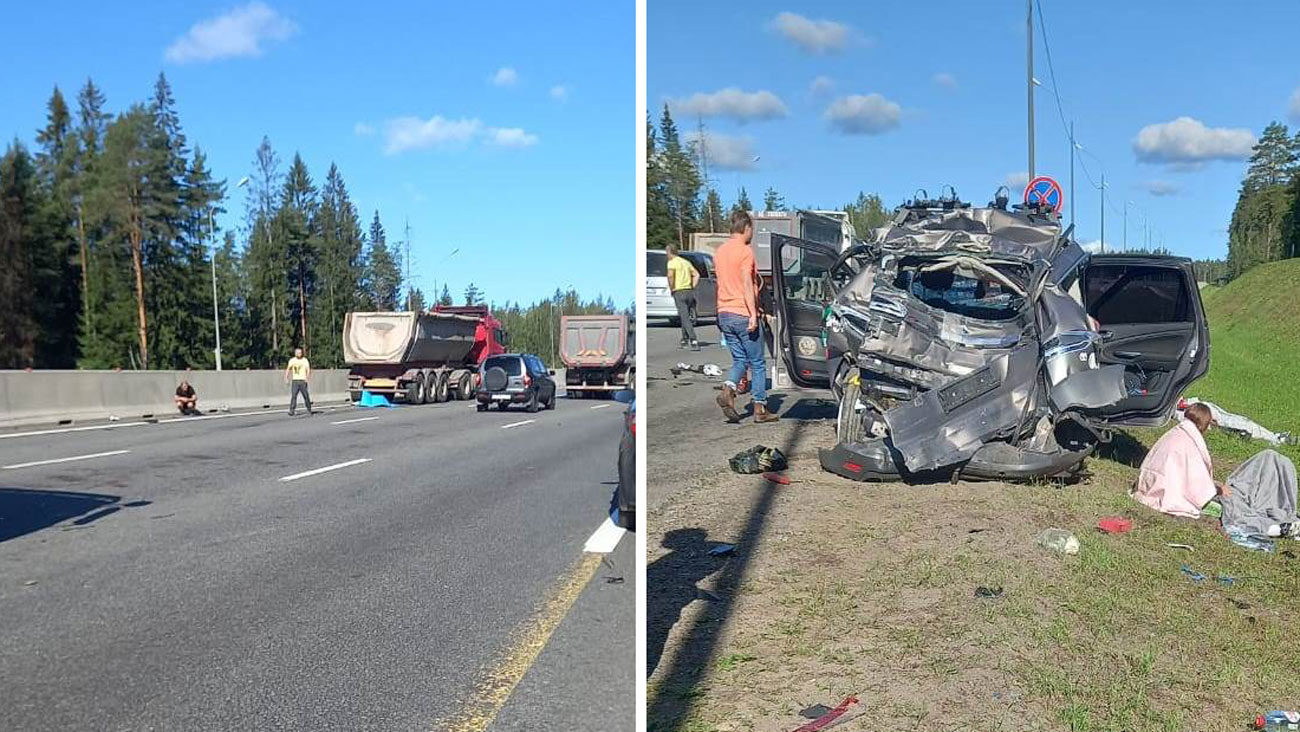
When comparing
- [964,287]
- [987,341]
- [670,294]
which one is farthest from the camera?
[964,287]

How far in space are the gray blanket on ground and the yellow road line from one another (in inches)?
97.6

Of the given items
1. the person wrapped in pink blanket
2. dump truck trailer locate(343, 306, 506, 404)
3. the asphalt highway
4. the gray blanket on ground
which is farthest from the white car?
dump truck trailer locate(343, 306, 506, 404)

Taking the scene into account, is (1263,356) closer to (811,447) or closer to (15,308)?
(811,447)

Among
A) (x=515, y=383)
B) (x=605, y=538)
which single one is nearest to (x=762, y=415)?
(x=605, y=538)

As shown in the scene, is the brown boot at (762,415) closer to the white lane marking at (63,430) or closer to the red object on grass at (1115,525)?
the red object on grass at (1115,525)

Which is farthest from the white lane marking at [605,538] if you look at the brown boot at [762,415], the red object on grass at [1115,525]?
the red object on grass at [1115,525]

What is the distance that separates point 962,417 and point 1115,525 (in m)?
0.59

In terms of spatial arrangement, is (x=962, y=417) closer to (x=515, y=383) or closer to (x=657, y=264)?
(x=657, y=264)

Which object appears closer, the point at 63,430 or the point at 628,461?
the point at 628,461

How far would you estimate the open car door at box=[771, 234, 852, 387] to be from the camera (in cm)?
365

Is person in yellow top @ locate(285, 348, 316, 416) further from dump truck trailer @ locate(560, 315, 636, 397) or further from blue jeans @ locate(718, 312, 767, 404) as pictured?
blue jeans @ locate(718, 312, 767, 404)

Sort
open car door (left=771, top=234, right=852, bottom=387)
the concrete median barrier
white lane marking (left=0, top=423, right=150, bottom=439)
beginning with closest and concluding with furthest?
1. open car door (left=771, top=234, right=852, bottom=387)
2. white lane marking (left=0, top=423, right=150, bottom=439)
3. the concrete median barrier

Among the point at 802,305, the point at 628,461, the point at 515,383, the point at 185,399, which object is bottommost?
the point at 185,399

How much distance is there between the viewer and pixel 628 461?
451 centimetres
